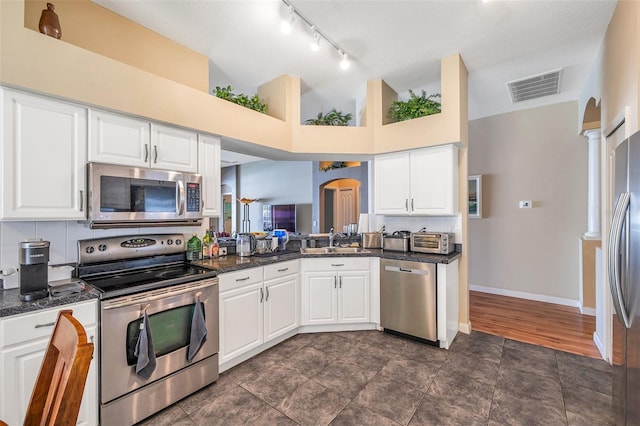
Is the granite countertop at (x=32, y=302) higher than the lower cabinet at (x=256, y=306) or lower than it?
higher

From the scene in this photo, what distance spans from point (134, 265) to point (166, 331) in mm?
706

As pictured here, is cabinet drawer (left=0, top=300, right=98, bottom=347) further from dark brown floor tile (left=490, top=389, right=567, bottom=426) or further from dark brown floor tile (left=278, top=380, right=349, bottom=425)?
dark brown floor tile (left=490, top=389, right=567, bottom=426)

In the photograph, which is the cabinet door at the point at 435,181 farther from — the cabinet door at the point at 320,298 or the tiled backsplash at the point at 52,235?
the tiled backsplash at the point at 52,235

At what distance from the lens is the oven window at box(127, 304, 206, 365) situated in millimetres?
1854

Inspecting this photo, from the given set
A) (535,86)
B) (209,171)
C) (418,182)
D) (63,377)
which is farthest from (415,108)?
(63,377)

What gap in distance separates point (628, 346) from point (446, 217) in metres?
2.04

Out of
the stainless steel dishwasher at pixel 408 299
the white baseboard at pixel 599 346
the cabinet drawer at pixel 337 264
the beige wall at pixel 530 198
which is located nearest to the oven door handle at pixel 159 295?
the cabinet drawer at pixel 337 264

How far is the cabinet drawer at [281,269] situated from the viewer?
2814mm

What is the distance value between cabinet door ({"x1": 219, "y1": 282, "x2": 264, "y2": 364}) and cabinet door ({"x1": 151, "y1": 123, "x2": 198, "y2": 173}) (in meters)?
1.22

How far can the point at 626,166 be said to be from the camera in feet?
5.09

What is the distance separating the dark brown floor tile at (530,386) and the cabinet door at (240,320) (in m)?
2.11

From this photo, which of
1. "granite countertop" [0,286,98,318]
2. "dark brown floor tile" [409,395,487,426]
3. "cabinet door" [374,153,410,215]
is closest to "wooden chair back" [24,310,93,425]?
"granite countertop" [0,286,98,318]

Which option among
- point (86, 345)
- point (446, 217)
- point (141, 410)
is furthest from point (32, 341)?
point (446, 217)

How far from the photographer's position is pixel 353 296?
3.26 meters
